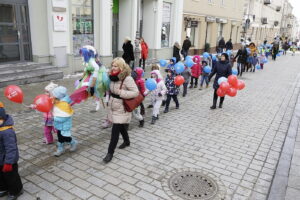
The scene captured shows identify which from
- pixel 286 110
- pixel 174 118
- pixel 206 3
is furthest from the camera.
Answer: pixel 206 3

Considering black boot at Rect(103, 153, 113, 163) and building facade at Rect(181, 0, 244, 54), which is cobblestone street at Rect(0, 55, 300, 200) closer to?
black boot at Rect(103, 153, 113, 163)

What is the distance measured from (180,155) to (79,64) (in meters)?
8.75

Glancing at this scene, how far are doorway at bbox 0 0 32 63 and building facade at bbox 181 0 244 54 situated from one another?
1285cm

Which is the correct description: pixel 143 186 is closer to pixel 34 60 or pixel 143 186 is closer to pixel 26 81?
pixel 26 81

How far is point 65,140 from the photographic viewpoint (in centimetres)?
501

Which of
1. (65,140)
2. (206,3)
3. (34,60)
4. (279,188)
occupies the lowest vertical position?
(279,188)

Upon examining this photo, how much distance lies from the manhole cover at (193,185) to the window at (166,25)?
1507 centimetres

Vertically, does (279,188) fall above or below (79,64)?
below

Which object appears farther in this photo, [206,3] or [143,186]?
[206,3]

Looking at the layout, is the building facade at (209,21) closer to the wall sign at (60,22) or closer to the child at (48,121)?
the wall sign at (60,22)

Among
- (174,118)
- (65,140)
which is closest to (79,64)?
(174,118)

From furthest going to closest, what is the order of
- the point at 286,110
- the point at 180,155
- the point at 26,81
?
the point at 26,81
the point at 286,110
the point at 180,155

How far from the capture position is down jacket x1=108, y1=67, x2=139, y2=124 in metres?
4.62

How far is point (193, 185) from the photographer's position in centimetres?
440
